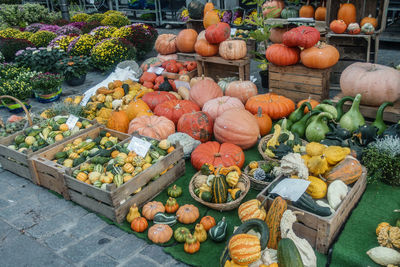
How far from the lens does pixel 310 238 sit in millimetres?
2916

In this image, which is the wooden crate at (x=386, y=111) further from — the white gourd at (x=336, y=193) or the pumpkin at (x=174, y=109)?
the pumpkin at (x=174, y=109)

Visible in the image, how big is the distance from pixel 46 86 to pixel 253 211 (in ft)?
18.6

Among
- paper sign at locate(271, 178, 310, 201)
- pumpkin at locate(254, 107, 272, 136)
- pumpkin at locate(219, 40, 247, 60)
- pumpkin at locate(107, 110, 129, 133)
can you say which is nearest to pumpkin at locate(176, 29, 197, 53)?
pumpkin at locate(219, 40, 247, 60)

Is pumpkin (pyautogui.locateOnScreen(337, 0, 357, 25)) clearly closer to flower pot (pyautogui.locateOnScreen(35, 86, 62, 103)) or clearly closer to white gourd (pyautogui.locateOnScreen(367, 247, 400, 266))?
white gourd (pyautogui.locateOnScreen(367, 247, 400, 266))

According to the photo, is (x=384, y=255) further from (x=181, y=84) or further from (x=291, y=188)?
(x=181, y=84)

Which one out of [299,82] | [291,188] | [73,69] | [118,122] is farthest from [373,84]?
[73,69]

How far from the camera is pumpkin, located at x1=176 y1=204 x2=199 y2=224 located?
11.1 feet

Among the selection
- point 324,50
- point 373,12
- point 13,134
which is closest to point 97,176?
Result: point 13,134

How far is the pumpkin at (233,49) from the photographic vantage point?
630cm

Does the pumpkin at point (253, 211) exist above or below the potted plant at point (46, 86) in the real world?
below

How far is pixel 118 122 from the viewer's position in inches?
201

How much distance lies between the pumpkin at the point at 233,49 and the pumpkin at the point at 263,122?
1.86 metres

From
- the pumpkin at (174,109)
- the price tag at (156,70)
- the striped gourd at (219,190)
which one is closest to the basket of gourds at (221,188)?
the striped gourd at (219,190)

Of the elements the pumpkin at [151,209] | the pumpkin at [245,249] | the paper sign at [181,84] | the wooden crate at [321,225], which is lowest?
the pumpkin at [151,209]
